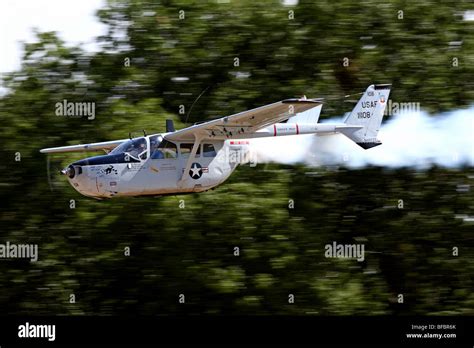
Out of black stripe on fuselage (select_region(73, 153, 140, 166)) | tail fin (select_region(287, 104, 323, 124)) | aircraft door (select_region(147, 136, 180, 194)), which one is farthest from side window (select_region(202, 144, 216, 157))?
tail fin (select_region(287, 104, 323, 124))

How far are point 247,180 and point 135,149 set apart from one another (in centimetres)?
864

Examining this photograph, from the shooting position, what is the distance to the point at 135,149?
104 ft

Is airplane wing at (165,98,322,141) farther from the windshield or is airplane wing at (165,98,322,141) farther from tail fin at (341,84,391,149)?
tail fin at (341,84,391,149)

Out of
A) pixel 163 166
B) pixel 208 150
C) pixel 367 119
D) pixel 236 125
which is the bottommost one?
pixel 163 166

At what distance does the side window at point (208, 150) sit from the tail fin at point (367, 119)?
413 centimetres

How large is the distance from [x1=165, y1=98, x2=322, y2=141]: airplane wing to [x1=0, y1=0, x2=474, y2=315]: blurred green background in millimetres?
7844

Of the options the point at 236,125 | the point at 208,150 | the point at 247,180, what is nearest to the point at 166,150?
the point at 208,150

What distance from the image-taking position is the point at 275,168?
4025 centimetres

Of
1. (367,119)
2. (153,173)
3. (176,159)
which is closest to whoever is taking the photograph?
(153,173)

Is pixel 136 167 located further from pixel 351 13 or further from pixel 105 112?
pixel 351 13

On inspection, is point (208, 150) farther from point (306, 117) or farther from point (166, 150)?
point (306, 117)

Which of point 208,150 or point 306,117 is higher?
point 306,117

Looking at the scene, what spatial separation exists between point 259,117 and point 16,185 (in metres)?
13.3

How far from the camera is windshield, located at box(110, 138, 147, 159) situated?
3153 centimetres
